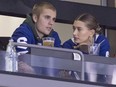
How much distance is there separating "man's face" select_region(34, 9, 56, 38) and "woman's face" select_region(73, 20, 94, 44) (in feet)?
0.89

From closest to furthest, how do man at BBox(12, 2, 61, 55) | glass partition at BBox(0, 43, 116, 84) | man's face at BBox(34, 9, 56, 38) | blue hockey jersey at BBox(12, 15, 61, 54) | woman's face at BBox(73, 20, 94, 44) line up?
glass partition at BBox(0, 43, 116, 84), blue hockey jersey at BBox(12, 15, 61, 54), man at BBox(12, 2, 61, 55), man's face at BBox(34, 9, 56, 38), woman's face at BBox(73, 20, 94, 44)

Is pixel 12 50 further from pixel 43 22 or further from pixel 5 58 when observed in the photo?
pixel 43 22

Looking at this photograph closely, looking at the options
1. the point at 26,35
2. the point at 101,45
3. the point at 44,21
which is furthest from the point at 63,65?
the point at 101,45

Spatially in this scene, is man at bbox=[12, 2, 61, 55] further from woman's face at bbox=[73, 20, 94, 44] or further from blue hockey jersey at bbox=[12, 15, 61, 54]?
woman's face at bbox=[73, 20, 94, 44]

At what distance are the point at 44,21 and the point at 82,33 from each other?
38cm

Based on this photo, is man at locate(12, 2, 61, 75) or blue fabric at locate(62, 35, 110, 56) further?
blue fabric at locate(62, 35, 110, 56)

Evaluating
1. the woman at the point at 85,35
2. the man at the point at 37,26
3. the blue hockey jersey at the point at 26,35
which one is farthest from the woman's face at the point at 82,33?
the blue hockey jersey at the point at 26,35

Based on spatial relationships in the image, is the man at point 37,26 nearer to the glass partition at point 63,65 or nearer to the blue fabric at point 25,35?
the blue fabric at point 25,35

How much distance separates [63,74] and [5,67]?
505 millimetres

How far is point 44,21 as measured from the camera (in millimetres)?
6051

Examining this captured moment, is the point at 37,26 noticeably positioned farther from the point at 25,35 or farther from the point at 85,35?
the point at 85,35

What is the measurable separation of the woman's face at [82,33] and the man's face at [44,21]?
10.6 inches

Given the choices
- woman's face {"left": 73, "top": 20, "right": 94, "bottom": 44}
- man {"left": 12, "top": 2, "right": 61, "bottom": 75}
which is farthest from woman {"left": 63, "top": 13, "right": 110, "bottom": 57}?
man {"left": 12, "top": 2, "right": 61, "bottom": 75}

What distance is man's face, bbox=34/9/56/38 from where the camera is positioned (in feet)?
19.8
